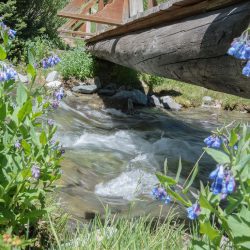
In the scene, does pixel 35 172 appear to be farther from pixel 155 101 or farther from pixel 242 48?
pixel 155 101

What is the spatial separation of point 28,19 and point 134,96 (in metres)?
3.79

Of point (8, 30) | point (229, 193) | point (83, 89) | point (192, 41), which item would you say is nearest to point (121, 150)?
point (192, 41)

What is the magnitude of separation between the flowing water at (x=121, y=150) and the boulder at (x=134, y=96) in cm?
37

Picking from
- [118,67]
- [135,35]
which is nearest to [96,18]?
[135,35]

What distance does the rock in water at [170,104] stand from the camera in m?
9.37

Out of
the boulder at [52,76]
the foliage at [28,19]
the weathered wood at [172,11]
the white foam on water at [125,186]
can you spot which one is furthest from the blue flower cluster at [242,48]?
the foliage at [28,19]

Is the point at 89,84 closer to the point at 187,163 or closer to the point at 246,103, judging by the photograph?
the point at 246,103

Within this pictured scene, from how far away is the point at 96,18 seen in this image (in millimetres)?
6176

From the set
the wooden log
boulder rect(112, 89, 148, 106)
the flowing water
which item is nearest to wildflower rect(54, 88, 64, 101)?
the flowing water

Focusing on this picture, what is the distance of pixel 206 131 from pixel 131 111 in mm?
1663

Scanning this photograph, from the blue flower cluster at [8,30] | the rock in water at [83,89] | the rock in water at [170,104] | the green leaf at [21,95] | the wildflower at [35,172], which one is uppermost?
the blue flower cluster at [8,30]

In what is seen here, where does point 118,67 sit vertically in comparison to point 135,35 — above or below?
below

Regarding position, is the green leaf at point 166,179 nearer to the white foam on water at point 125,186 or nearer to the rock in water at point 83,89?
the white foam on water at point 125,186

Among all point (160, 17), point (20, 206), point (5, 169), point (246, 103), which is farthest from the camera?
point (246, 103)
